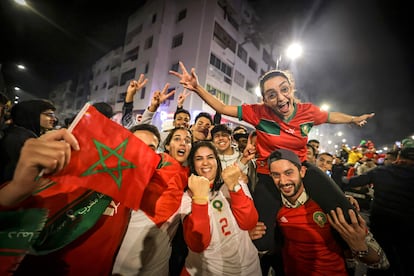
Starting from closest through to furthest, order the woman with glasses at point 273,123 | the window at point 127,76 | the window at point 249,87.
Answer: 1. the woman with glasses at point 273,123
2. the window at point 127,76
3. the window at point 249,87

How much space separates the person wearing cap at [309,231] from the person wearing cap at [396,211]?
5.42 feet

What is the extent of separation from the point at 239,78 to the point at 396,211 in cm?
2573

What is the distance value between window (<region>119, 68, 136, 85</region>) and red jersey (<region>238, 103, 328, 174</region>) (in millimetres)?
28144

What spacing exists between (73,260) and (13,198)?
0.75 meters

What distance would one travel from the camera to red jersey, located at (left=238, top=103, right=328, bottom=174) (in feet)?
9.96

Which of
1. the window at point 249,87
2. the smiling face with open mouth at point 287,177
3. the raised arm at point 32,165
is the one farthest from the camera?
the window at point 249,87

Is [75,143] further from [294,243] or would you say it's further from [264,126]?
[294,243]

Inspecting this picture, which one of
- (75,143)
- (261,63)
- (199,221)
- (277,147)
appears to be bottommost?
(199,221)

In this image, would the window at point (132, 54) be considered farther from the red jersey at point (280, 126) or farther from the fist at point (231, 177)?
the fist at point (231, 177)

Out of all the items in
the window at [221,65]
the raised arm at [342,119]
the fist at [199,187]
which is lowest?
the fist at [199,187]

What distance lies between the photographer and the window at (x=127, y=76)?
91.4 ft

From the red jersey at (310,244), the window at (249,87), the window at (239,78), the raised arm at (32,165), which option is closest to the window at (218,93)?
the window at (239,78)

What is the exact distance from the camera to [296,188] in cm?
271

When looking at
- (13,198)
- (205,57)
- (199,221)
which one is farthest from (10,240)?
(205,57)
